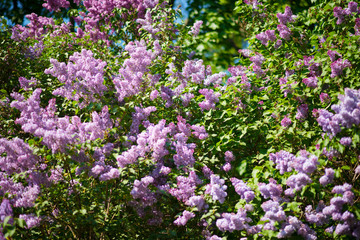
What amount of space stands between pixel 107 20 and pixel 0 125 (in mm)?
3388

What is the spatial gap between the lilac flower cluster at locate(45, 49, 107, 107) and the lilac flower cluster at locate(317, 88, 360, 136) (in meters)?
1.97

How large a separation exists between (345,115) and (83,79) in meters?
2.40

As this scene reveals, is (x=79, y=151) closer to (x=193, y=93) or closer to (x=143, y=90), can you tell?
(x=143, y=90)

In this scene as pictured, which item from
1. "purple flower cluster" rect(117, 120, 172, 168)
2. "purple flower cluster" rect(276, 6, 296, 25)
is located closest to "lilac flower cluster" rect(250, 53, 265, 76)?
"purple flower cluster" rect(276, 6, 296, 25)

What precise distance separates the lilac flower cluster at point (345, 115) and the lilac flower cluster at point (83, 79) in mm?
1972

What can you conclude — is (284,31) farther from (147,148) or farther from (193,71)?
(147,148)

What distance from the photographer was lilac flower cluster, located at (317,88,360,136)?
2.12 m

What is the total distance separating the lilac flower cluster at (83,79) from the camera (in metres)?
3.03

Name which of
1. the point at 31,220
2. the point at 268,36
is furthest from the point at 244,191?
the point at 268,36

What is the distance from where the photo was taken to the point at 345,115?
2127 mm

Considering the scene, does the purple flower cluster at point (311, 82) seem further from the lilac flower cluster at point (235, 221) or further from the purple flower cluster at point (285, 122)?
the lilac flower cluster at point (235, 221)

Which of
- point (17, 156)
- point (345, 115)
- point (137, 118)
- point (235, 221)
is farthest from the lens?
point (137, 118)

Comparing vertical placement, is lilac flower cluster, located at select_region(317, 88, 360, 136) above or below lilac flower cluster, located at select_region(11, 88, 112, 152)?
below

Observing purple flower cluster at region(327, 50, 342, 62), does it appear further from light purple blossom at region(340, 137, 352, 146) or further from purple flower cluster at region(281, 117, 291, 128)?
light purple blossom at region(340, 137, 352, 146)
